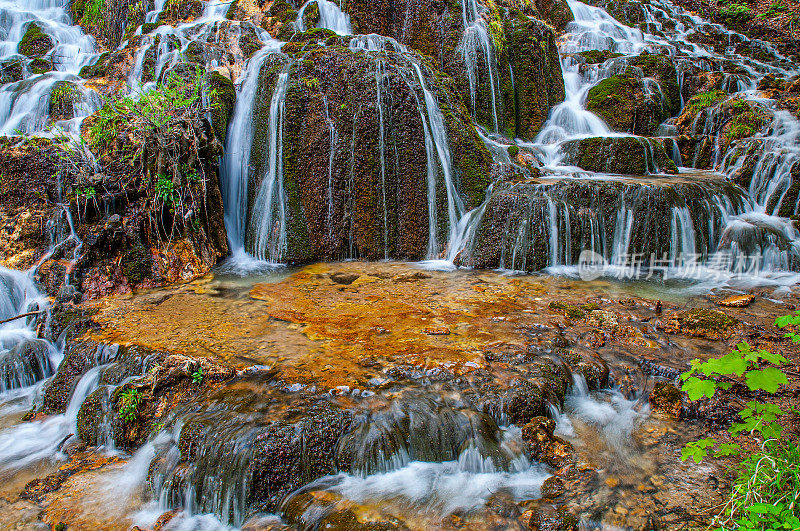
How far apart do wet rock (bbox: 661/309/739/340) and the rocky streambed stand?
0.02 meters

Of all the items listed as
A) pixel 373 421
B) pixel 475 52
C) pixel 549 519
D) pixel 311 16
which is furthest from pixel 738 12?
pixel 373 421

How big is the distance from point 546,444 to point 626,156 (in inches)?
327

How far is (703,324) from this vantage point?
4590 mm

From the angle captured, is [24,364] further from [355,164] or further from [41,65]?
[41,65]

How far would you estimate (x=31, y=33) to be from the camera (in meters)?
12.4

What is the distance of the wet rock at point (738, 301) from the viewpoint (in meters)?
5.37

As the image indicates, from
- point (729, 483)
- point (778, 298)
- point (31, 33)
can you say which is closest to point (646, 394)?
point (729, 483)

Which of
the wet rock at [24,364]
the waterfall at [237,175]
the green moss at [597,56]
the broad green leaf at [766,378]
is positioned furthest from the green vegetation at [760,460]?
the green moss at [597,56]

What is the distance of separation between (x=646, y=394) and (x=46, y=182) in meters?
8.67

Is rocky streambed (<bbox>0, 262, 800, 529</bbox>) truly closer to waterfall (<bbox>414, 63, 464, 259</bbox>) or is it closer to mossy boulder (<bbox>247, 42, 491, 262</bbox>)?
mossy boulder (<bbox>247, 42, 491, 262</bbox>)

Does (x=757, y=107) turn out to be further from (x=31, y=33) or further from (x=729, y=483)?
(x=31, y=33)

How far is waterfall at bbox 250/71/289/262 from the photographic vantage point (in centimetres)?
805

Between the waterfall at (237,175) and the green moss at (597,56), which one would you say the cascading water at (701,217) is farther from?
the waterfall at (237,175)

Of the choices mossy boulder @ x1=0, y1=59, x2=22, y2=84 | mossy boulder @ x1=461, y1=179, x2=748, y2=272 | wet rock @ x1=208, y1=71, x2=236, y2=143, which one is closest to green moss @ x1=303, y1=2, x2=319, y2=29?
wet rock @ x1=208, y1=71, x2=236, y2=143
